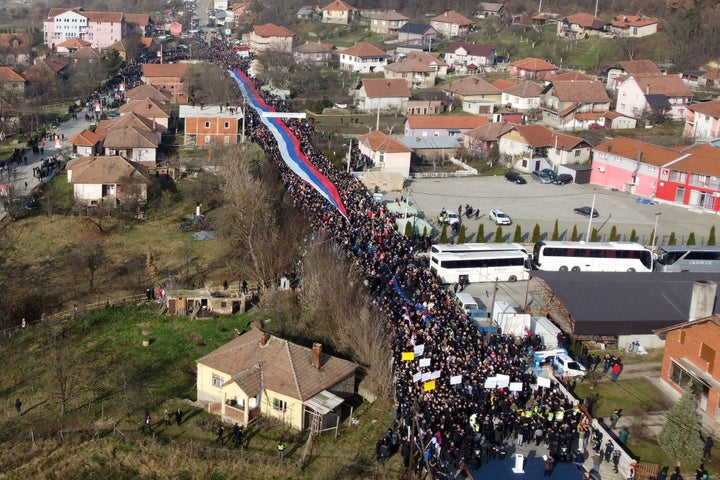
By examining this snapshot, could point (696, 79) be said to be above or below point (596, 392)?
above

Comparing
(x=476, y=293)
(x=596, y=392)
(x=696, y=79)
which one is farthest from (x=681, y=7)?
(x=596, y=392)

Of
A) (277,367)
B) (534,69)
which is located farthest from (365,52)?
(277,367)

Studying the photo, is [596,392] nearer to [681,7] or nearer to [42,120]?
[42,120]

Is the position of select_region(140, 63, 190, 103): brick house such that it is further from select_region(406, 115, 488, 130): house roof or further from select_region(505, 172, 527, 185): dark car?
select_region(505, 172, 527, 185): dark car

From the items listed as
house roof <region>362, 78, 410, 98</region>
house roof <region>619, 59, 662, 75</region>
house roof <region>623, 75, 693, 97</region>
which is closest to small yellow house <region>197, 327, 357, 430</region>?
house roof <region>362, 78, 410, 98</region>

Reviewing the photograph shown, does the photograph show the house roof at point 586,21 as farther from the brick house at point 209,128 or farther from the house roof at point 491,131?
the brick house at point 209,128

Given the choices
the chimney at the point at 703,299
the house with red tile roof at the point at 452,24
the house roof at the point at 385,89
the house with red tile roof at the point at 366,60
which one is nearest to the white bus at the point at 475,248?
the chimney at the point at 703,299

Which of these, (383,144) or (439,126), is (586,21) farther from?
(383,144)
